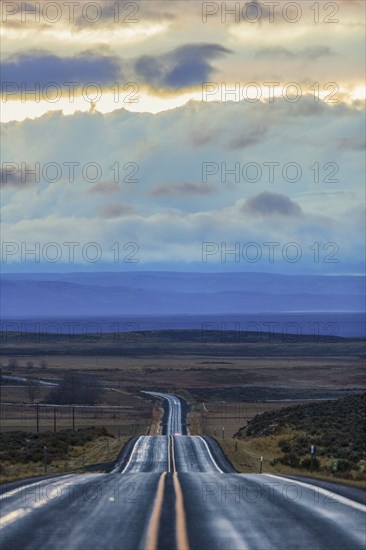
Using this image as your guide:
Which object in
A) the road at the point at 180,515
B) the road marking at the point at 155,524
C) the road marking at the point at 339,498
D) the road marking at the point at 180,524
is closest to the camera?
the road marking at the point at 155,524

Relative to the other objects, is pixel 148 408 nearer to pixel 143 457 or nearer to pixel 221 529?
pixel 143 457

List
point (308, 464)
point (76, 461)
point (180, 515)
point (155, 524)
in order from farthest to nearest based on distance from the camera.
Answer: point (76, 461) < point (308, 464) < point (180, 515) < point (155, 524)

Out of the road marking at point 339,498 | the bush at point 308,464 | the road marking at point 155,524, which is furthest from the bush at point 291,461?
the road marking at point 155,524

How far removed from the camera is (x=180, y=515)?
58.0ft

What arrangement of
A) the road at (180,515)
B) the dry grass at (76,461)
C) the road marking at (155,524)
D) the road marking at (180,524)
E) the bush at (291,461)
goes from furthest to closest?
the bush at (291,461) → the dry grass at (76,461) → the road at (180,515) → the road marking at (180,524) → the road marking at (155,524)

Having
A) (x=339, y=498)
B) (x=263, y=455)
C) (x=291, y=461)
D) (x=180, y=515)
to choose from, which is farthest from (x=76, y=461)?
(x=180, y=515)

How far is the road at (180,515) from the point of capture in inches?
579

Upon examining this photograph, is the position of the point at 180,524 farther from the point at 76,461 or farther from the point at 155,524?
the point at 76,461

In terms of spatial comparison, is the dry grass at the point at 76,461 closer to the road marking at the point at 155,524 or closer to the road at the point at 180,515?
the road at the point at 180,515

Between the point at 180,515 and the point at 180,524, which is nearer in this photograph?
the point at 180,524

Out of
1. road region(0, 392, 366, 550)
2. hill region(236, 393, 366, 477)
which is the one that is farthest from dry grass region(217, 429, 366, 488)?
road region(0, 392, 366, 550)

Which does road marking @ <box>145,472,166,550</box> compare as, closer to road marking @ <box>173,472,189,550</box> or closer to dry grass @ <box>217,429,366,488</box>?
road marking @ <box>173,472,189,550</box>

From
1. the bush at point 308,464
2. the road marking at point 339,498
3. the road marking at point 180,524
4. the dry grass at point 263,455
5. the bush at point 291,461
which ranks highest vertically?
the road marking at point 180,524

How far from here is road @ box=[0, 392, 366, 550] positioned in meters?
14.7
